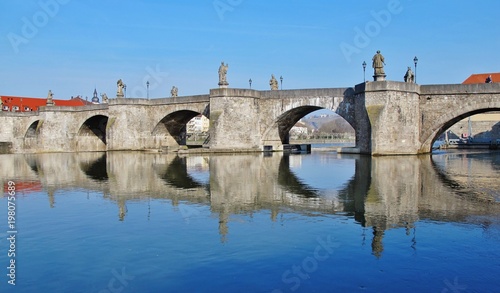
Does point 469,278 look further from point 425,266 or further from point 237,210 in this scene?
point 237,210

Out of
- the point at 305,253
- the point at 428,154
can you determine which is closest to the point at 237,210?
the point at 305,253

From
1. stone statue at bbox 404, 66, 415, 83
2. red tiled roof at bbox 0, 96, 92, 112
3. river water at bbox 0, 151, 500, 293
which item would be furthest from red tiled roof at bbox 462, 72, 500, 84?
red tiled roof at bbox 0, 96, 92, 112

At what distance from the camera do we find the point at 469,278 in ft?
21.0

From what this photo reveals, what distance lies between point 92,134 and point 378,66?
125ft

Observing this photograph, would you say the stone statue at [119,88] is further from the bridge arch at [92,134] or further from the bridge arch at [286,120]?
the bridge arch at [286,120]

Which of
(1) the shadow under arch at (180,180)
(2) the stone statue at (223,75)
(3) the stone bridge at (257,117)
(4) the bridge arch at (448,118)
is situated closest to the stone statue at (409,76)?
(3) the stone bridge at (257,117)

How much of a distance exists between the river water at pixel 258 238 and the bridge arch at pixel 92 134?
40397 mm

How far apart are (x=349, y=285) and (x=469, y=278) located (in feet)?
5.76

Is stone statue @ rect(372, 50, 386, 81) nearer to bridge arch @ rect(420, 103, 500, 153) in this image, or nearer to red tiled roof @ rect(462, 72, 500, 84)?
bridge arch @ rect(420, 103, 500, 153)

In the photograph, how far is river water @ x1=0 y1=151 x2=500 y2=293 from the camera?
6496 mm

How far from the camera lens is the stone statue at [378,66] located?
105 ft

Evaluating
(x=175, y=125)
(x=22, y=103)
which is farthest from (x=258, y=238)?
(x=22, y=103)

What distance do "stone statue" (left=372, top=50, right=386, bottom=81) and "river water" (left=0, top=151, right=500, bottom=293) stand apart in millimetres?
17813

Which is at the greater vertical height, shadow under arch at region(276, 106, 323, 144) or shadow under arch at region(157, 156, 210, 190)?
shadow under arch at region(276, 106, 323, 144)
